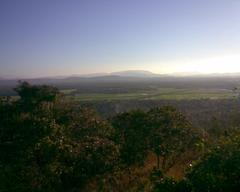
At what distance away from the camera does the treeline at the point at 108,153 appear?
10.5 m

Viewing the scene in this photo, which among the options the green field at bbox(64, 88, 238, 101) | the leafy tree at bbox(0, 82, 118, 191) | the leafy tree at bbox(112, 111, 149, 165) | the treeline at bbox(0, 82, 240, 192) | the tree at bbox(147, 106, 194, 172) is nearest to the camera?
the treeline at bbox(0, 82, 240, 192)

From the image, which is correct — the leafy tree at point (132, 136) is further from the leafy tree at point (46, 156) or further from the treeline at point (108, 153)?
the leafy tree at point (46, 156)

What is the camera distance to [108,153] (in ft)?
55.1

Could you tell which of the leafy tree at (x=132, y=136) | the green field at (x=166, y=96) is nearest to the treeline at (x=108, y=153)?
the leafy tree at (x=132, y=136)

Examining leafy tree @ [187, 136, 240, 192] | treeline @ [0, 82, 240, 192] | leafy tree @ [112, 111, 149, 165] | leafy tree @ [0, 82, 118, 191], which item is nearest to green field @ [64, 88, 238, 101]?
treeline @ [0, 82, 240, 192]

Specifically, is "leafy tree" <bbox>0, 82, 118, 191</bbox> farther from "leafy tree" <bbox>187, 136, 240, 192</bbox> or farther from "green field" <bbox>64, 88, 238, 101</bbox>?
"green field" <bbox>64, 88, 238, 101</bbox>

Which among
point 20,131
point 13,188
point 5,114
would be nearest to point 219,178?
point 13,188

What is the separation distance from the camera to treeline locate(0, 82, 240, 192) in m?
10.5

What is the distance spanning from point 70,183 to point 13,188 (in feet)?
11.9

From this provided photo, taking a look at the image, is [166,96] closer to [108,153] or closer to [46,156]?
[108,153]

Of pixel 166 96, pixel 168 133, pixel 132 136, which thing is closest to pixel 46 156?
pixel 132 136

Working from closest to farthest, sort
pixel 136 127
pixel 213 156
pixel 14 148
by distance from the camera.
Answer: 1. pixel 213 156
2. pixel 14 148
3. pixel 136 127

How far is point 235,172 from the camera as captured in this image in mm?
9961

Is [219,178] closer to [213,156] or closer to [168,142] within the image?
[213,156]
